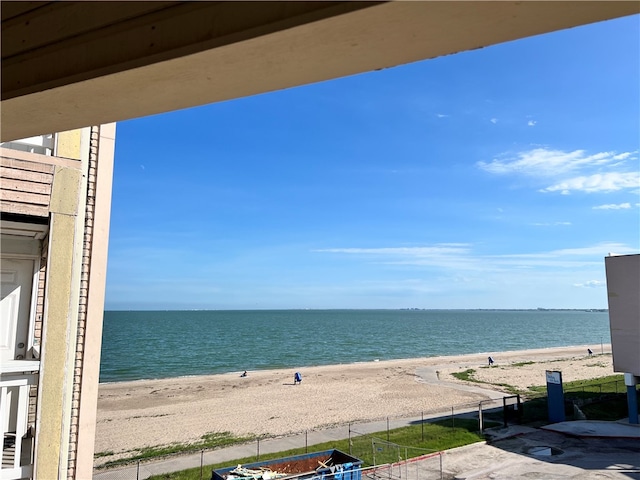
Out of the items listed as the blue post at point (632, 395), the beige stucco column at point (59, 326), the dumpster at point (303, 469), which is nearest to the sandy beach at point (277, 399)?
the dumpster at point (303, 469)

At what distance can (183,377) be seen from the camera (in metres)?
45.2

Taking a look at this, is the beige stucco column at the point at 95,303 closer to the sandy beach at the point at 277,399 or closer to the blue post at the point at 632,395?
the sandy beach at the point at 277,399

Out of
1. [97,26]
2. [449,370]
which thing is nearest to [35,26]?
[97,26]

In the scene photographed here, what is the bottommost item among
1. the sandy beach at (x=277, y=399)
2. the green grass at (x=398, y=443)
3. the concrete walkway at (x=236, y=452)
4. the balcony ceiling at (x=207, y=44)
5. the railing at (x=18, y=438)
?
the sandy beach at (x=277, y=399)

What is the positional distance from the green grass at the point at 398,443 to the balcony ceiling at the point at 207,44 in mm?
13785

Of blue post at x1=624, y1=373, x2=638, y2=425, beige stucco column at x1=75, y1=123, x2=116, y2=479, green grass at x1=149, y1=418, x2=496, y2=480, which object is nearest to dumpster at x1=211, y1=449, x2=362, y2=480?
green grass at x1=149, y1=418, x2=496, y2=480

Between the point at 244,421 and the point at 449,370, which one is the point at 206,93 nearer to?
the point at 244,421

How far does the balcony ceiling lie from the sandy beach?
18.6 metres

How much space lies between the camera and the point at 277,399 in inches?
1209

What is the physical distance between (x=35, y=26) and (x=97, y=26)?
396 millimetres

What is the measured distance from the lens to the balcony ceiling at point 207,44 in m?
1.35

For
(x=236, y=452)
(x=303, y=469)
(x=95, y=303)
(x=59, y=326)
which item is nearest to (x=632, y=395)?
(x=303, y=469)

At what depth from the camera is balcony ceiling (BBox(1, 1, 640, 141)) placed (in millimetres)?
1354

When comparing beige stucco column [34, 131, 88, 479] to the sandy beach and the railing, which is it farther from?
the sandy beach
